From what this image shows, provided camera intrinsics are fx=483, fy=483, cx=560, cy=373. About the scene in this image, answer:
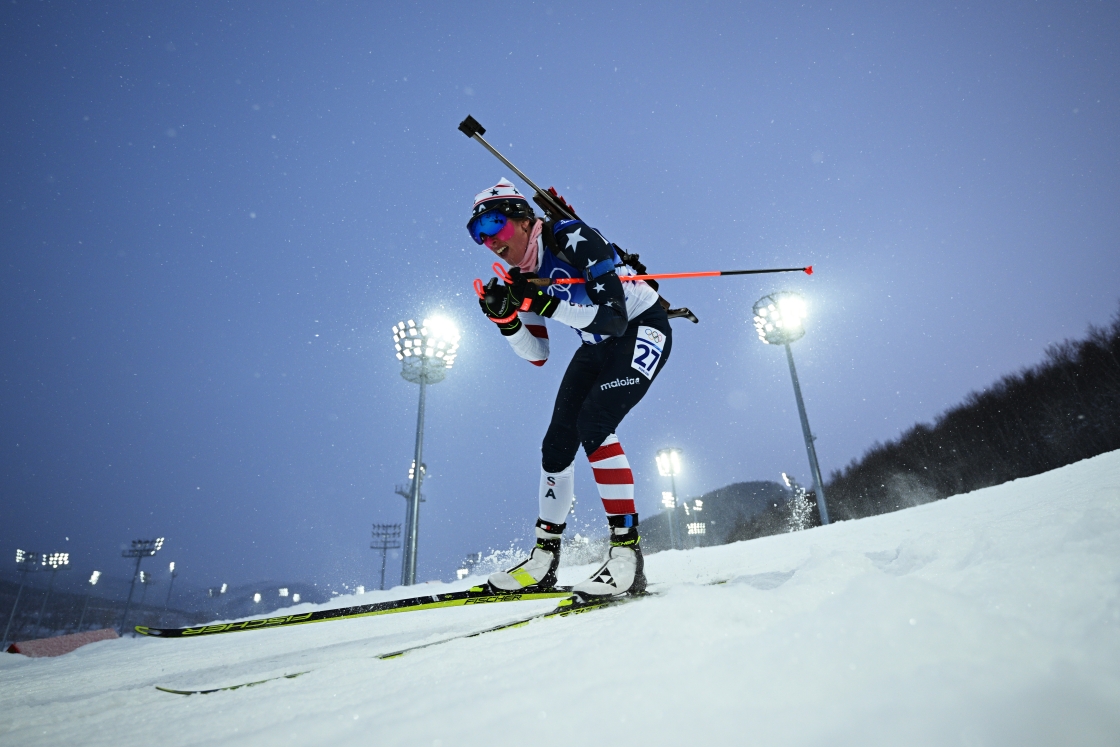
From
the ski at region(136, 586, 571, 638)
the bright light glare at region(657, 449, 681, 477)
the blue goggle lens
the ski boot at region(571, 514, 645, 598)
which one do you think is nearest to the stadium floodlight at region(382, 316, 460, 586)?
the blue goggle lens

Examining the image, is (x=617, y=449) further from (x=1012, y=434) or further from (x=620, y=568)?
(x=1012, y=434)

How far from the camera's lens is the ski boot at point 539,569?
3.04 metres

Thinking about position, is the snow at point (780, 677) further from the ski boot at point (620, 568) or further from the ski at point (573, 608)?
the ski boot at point (620, 568)

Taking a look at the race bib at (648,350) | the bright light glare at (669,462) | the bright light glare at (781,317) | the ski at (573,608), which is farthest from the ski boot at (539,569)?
the bright light glare at (669,462)

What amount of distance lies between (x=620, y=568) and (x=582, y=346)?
158cm

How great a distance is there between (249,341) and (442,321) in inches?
5888

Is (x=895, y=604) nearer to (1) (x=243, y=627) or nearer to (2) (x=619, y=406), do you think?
(2) (x=619, y=406)

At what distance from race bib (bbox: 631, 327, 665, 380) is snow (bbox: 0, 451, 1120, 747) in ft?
5.76

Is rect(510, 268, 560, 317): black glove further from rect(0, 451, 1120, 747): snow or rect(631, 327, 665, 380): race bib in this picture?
rect(0, 451, 1120, 747): snow

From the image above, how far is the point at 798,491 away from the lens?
145 feet

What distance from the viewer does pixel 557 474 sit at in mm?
3395

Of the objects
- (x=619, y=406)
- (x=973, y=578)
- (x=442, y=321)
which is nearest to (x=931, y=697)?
(x=973, y=578)

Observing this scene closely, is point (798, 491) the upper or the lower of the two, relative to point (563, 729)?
upper

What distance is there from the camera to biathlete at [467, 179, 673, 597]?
294cm
